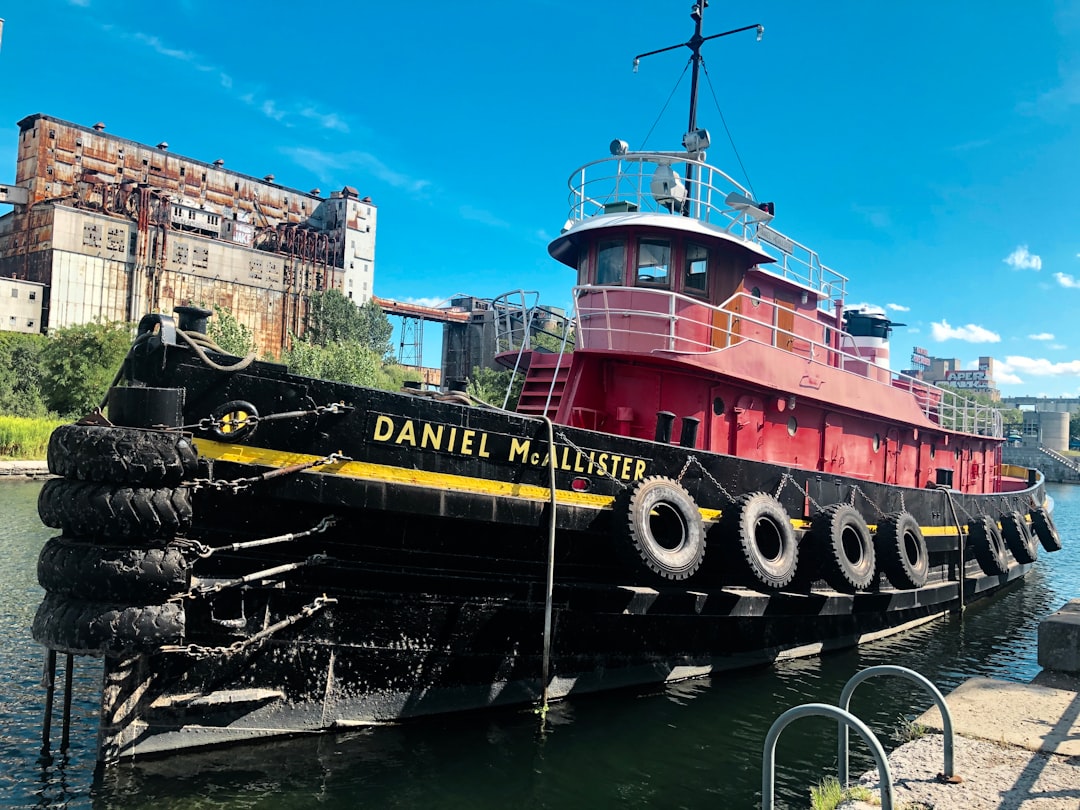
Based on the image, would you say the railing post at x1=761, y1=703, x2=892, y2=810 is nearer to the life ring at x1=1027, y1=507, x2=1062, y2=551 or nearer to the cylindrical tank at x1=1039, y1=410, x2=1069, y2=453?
the life ring at x1=1027, y1=507, x2=1062, y2=551

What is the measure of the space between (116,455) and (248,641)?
1.65 m

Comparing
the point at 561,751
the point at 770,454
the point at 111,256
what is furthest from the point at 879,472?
the point at 111,256

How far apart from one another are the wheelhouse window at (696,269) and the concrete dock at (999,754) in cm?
515

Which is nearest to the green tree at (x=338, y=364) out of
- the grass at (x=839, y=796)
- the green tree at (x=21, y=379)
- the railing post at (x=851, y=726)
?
the green tree at (x=21, y=379)

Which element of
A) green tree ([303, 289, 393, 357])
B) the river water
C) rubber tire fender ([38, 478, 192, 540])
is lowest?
the river water

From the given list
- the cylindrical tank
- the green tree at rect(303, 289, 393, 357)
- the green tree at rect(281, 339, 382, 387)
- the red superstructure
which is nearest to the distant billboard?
the cylindrical tank

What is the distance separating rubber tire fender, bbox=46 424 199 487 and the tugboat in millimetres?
15

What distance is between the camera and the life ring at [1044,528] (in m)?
16.0

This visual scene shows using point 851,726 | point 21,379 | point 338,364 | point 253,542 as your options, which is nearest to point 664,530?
point 851,726

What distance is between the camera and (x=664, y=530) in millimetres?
7352

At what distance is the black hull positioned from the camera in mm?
5340

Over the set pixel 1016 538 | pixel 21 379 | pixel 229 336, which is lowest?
pixel 1016 538

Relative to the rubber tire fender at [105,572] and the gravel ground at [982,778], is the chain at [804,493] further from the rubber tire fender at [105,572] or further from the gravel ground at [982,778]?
the rubber tire fender at [105,572]

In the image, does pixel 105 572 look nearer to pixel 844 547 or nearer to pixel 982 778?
pixel 982 778
